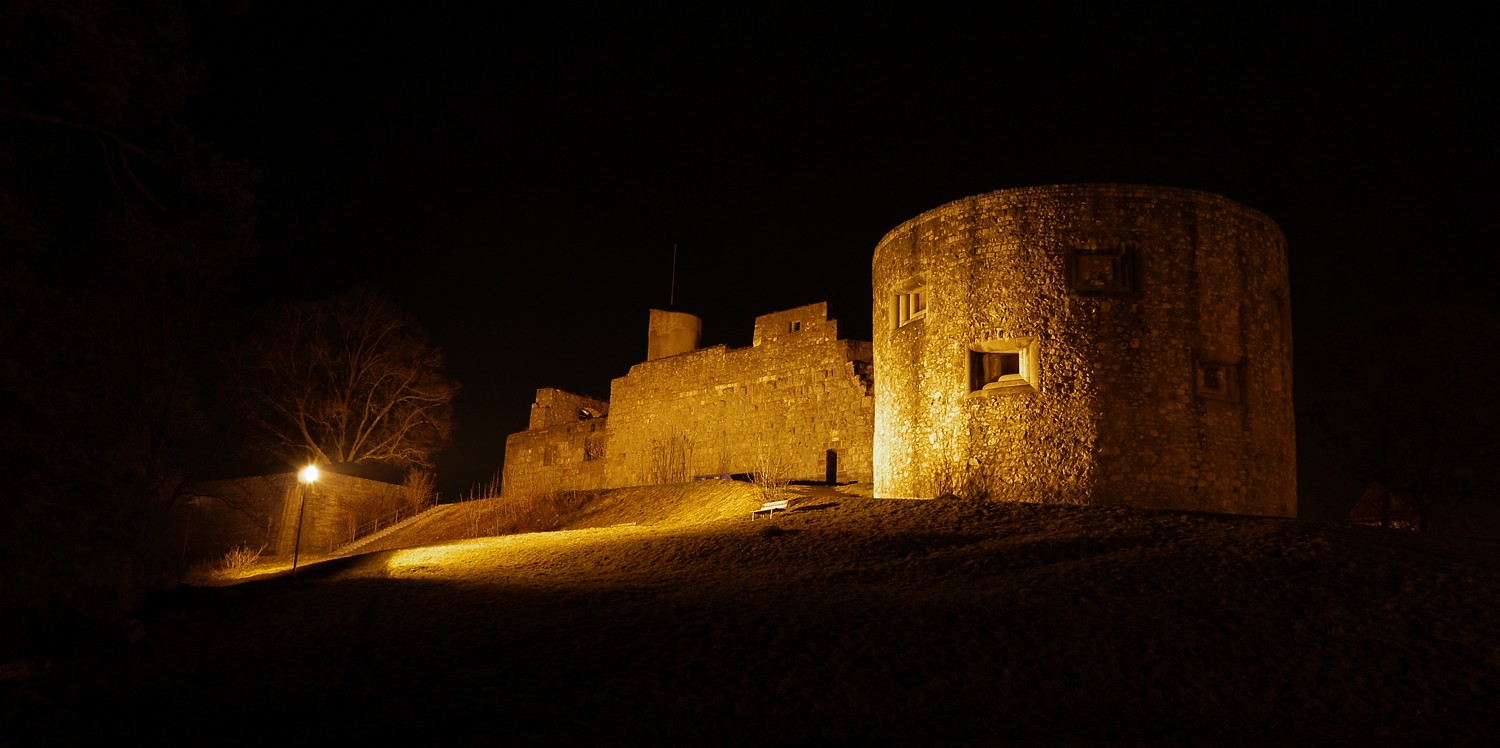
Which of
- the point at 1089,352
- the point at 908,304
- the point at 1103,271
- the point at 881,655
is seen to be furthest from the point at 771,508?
the point at 881,655

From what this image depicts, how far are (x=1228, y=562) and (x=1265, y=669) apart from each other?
101 inches

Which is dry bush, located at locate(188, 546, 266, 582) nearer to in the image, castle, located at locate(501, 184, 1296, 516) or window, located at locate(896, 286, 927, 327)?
castle, located at locate(501, 184, 1296, 516)

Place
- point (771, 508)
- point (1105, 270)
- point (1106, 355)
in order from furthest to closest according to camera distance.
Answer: point (771, 508), point (1105, 270), point (1106, 355)

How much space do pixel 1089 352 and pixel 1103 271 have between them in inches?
44.2

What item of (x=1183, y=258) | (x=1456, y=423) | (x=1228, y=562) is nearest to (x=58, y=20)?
(x=1228, y=562)

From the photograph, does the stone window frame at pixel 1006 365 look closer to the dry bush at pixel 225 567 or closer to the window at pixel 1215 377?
the window at pixel 1215 377

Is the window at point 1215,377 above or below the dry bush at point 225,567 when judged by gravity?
above

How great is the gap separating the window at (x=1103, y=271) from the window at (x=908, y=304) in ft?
7.62

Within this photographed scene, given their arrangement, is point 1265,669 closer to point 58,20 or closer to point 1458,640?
point 1458,640

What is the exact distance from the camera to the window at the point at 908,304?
14729 mm

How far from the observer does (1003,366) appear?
13609 millimetres

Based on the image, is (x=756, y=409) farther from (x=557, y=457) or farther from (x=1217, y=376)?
(x=1217, y=376)

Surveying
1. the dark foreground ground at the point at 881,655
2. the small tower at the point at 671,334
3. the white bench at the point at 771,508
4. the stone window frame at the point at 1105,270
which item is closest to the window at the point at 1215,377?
the stone window frame at the point at 1105,270

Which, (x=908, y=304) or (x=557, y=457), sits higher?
(x=908, y=304)
